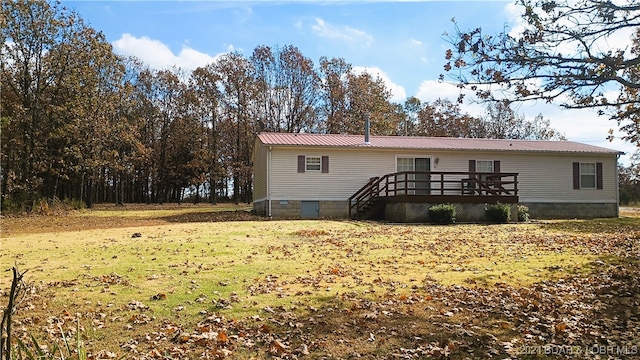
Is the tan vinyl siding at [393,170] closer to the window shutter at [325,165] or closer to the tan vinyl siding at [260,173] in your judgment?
the tan vinyl siding at [260,173]

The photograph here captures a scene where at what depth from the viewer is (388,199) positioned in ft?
62.7

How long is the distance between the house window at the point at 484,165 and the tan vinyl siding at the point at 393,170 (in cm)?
20

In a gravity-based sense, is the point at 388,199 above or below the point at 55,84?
below

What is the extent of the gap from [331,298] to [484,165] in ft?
57.7

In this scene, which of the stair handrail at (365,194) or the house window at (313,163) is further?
the house window at (313,163)

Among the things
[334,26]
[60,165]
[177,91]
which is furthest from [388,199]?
[177,91]

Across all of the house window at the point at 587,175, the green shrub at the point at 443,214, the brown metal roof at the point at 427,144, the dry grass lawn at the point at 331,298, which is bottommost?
the dry grass lawn at the point at 331,298

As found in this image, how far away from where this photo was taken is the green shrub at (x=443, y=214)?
1733 centimetres

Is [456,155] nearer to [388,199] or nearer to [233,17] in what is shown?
[388,199]

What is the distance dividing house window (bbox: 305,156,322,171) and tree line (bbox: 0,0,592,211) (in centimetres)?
1327

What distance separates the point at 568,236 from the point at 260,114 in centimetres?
2982

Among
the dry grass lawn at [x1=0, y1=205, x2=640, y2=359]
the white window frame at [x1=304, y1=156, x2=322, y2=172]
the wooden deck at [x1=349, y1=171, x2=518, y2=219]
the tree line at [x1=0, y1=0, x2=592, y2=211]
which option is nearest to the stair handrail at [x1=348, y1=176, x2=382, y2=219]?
Answer: the wooden deck at [x1=349, y1=171, x2=518, y2=219]

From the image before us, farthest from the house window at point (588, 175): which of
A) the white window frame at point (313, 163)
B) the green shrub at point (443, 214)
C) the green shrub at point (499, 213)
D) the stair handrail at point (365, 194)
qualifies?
the white window frame at point (313, 163)

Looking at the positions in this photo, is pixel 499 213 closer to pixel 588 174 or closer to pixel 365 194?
pixel 365 194
